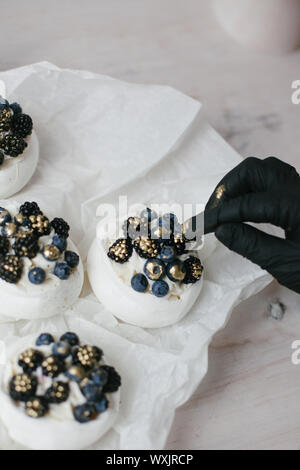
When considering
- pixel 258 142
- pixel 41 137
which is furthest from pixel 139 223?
pixel 258 142

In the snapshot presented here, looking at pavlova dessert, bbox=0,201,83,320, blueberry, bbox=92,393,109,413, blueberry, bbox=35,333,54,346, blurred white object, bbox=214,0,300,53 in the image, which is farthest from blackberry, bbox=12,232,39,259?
blurred white object, bbox=214,0,300,53

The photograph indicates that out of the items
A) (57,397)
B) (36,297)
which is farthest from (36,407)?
(36,297)

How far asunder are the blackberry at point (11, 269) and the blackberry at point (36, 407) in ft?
0.54

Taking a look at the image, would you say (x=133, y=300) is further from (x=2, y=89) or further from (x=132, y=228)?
(x=2, y=89)

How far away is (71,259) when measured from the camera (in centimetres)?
86

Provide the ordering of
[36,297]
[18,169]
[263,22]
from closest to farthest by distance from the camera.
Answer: [36,297], [18,169], [263,22]

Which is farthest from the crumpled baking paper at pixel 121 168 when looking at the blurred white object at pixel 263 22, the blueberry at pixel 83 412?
the blurred white object at pixel 263 22

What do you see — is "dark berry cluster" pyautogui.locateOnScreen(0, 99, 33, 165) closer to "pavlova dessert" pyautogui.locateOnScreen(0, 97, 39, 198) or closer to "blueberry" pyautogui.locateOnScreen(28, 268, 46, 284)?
"pavlova dessert" pyautogui.locateOnScreen(0, 97, 39, 198)

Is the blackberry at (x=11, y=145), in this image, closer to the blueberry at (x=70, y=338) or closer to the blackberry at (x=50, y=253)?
the blackberry at (x=50, y=253)

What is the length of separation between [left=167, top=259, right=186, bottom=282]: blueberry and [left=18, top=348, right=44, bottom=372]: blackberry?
0.22 m

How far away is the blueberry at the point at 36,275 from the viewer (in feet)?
2.70

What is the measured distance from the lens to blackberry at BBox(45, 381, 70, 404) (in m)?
0.75

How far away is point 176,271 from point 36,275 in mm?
196
